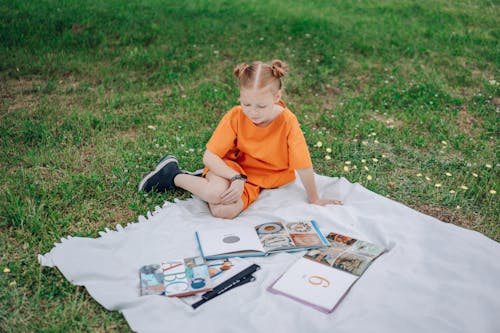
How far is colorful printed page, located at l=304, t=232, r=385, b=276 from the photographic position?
10.1 ft

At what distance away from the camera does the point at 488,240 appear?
338 centimetres

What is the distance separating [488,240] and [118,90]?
4.84 meters

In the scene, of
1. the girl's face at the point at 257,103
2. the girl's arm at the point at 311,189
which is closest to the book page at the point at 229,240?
the girl's arm at the point at 311,189

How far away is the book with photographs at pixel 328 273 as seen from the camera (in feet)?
Result: 9.13

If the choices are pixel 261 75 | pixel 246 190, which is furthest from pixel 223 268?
pixel 261 75

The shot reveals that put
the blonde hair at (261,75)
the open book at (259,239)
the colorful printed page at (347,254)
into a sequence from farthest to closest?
the blonde hair at (261,75), the open book at (259,239), the colorful printed page at (347,254)

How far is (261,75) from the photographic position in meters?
3.36

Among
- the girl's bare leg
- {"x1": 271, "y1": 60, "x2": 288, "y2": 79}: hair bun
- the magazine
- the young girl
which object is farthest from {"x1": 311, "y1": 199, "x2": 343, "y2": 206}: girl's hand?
{"x1": 271, "y1": 60, "x2": 288, "y2": 79}: hair bun

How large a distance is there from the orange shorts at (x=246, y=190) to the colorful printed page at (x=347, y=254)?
0.80m

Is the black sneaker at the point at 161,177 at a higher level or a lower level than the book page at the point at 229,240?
higher

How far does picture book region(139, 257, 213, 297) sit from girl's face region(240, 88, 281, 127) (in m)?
1.17

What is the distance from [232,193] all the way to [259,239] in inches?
17.9

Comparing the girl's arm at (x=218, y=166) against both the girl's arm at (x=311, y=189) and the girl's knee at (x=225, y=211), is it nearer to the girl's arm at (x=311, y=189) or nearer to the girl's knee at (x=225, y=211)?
the girl's knee at (x=225, y=211)

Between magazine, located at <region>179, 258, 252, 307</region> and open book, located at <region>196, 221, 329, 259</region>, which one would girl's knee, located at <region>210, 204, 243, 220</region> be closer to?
open book, located at <region>196, 221, 329, 259</region>
